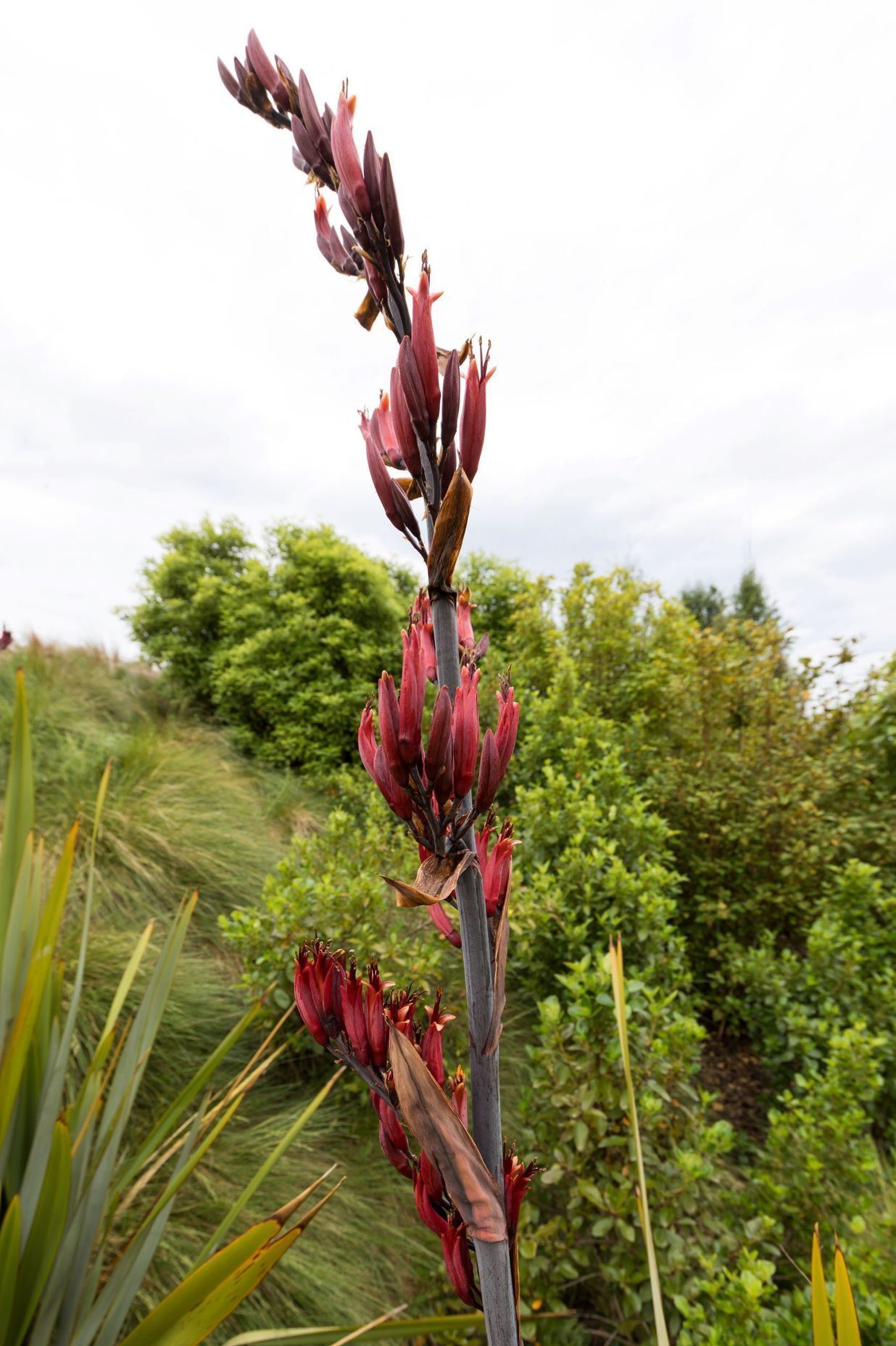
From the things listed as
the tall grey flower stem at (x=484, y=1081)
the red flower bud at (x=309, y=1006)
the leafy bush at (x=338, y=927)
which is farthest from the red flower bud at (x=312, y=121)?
the leafy bush at (x=338, y=927)

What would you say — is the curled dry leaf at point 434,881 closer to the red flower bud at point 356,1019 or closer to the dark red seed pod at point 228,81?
the red flower bud at point 356,1019

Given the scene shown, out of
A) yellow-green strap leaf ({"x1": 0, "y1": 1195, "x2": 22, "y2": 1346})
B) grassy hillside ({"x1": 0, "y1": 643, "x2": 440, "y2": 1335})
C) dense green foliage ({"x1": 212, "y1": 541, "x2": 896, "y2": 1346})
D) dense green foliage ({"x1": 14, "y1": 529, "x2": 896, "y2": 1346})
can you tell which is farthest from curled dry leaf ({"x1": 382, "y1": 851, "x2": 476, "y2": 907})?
grassy hillside ({"x1": 0, "y1": 643, "x2": 440, "y2": 1335})

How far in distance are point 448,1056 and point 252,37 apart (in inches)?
117

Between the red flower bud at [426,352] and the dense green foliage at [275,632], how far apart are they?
5499 millimetres

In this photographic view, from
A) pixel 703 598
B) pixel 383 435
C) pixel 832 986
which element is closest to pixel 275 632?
pixel 832 986

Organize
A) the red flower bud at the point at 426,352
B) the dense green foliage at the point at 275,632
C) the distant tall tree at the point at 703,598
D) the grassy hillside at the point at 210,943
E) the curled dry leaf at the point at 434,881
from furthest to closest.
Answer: the distant tall tree at the point at 703,598 < the dense green foliage at the point at 275,632 < the grassy hillside at the point at 210,943 < the red flower bud at the point at 426,352 < the curled dry leaf at the point at 434,881

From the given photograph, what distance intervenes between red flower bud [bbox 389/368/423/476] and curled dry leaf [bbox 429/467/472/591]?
61mm

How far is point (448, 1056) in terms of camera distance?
8.46 ft

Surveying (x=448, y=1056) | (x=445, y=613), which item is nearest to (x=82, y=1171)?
(x=448, y=1056)

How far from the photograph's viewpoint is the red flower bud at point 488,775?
726 millimetres

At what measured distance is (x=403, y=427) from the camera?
74 centimetres

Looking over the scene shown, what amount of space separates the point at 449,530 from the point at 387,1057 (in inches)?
24.1

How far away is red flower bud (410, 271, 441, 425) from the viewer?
0.72m

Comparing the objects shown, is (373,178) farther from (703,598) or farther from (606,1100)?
(703,598)
